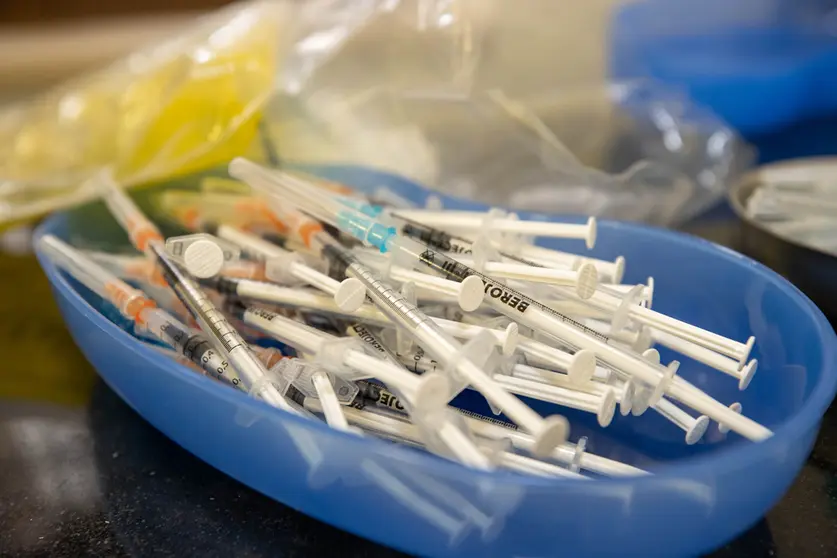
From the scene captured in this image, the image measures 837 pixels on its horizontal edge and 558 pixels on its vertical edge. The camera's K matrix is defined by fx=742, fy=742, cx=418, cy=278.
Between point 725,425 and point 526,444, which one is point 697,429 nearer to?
point 725,425

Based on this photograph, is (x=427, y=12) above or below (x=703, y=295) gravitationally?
above

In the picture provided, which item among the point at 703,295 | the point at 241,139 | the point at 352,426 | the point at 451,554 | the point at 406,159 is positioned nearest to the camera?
the point at 451,554

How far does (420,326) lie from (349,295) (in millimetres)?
63

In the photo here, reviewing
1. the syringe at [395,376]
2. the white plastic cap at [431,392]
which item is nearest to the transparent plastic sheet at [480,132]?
the syringe at [395,376]

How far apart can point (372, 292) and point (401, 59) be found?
0.55 metres

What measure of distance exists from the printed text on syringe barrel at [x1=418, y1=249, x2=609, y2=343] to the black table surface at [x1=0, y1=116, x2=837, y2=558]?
0.63 ft

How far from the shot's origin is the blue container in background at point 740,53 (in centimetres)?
116

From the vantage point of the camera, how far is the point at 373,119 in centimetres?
103

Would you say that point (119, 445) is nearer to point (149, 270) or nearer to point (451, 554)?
point (149, 270)

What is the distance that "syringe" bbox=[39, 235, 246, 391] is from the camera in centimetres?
61

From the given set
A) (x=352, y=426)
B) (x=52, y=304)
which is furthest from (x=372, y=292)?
(x=52, y=304)

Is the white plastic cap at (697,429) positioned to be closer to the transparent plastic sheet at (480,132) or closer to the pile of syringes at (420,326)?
the pile of syringes at (420,326)

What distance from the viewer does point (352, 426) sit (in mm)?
563

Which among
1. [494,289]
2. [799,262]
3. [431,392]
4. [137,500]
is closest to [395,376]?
[431,392]
